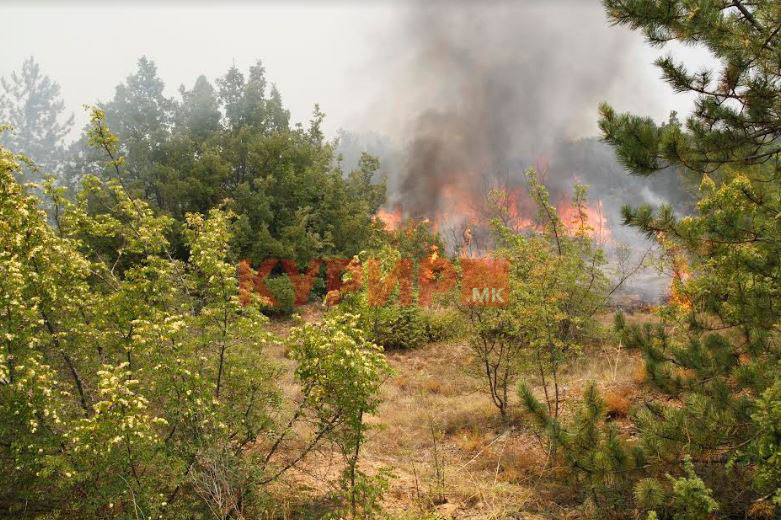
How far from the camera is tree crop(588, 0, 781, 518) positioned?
4.47 m

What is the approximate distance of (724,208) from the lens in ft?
15.7

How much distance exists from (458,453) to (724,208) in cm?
563

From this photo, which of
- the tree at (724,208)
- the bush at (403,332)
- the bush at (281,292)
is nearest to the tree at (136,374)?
the tree at (724,208)

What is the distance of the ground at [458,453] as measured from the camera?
6223mm

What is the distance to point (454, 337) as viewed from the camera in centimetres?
1012

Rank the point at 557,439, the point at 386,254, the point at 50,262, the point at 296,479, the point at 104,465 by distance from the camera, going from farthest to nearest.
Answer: the point at 386,254, the point at 296,479, the point at 557,439, the point at 50,262, the point at 104,465

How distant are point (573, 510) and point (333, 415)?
10.7ft

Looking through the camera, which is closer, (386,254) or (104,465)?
(104,465)

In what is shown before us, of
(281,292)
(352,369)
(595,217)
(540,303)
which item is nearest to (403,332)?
(281,292)

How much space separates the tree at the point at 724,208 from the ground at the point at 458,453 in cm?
196

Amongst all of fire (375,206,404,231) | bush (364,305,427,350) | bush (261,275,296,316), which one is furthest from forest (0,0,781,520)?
fire (375,206,404,231)

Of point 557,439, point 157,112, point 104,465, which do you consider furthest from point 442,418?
point 157,112

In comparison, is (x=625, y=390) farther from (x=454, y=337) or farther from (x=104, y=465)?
(x=104, y=465)

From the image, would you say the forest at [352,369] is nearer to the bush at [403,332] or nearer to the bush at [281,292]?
the bush at [403,332]
